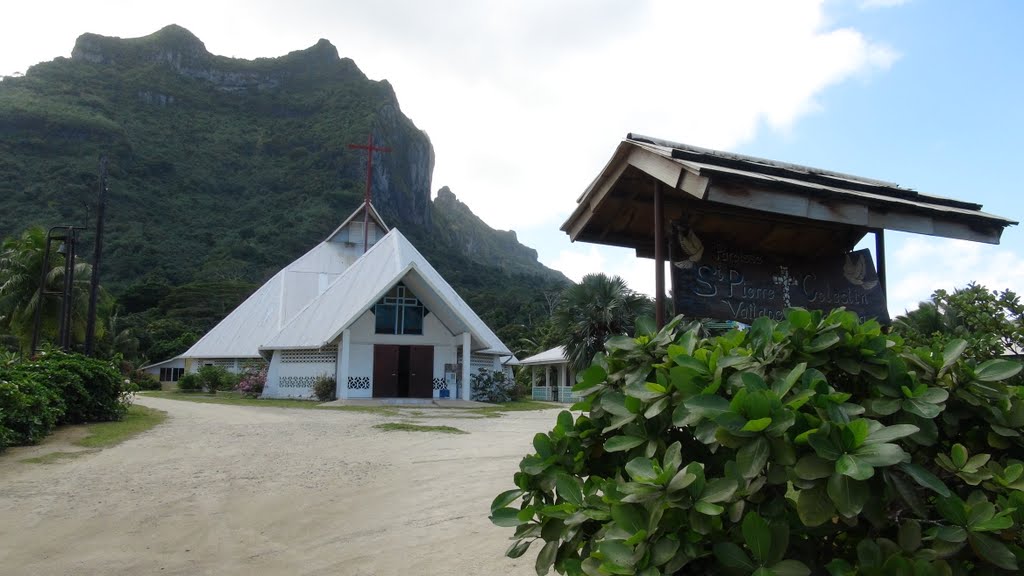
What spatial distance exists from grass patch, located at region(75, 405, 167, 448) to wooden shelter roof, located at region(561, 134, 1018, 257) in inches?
344

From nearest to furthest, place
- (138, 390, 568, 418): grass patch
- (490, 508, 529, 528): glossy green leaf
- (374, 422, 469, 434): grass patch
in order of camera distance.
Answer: (490, 508, 529, 528): glossy green leaf
(374, 422, 469, 434): grass patch
(138, 390, 568, 418): grass patch

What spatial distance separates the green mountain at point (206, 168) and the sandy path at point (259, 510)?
143 ft

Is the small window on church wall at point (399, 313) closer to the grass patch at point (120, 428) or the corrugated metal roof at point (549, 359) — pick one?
the corrugated metal roof at point (549, 359)

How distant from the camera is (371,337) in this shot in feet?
84.3

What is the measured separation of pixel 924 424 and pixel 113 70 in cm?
13084

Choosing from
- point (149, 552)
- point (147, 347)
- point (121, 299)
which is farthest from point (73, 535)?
point (121, 299)

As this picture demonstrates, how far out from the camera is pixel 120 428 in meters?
12.0

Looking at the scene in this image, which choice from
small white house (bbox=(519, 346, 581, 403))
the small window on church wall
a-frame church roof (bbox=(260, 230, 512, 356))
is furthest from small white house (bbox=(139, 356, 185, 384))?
small white house (bbox=(519, 346, 581, 403))

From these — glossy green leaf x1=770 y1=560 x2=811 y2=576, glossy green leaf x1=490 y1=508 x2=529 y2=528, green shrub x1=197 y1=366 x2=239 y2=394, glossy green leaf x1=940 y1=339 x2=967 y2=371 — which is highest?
glossy green leaf x1=940 y1=339 x2=967 y2=371

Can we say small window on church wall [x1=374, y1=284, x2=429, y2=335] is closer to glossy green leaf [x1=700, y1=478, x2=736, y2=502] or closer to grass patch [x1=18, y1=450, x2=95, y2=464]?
grass patch [x1=18, y1=450, x2=95, y2=464]

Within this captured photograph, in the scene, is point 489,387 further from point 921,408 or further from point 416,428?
point 921,408

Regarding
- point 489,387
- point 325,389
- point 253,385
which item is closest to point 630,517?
point 325,389

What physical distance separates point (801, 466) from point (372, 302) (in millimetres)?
23632

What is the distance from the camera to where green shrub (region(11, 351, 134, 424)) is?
11555 mm
